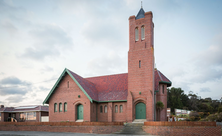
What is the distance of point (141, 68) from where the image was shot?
26.7m

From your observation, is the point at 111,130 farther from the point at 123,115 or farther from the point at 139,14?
the point at 139,14

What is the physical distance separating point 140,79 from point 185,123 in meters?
9.48

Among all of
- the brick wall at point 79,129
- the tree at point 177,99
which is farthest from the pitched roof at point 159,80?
the tree at point 177,99

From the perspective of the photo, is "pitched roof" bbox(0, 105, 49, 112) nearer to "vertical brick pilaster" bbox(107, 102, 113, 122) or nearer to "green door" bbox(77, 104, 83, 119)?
"green door" bbox(77, 104, 83, 119)

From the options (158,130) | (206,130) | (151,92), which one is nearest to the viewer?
(206,130)

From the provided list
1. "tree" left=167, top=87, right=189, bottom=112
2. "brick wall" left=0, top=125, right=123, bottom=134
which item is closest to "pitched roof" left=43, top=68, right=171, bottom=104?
"brick wall" left=0, top=125, right=123, bottom=134

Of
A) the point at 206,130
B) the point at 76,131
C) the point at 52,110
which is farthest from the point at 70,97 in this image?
the point at 206,130

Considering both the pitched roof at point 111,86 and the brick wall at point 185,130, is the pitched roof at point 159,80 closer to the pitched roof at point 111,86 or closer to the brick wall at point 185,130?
the pitched roof at point 111,86

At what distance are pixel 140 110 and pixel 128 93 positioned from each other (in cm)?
275

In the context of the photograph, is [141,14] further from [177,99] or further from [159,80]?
[177,99]

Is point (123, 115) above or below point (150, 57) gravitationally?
below

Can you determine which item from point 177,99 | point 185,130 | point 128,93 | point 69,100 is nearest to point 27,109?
point 69,100

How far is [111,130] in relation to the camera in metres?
21.6

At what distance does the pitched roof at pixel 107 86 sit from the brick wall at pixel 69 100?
80 cm
